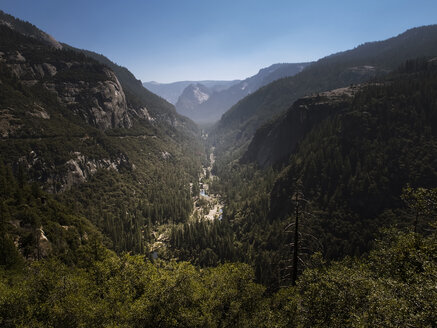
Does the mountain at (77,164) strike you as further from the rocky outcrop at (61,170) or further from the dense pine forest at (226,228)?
the dense pine forest at (226,228)

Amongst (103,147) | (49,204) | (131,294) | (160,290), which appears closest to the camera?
(160,290)

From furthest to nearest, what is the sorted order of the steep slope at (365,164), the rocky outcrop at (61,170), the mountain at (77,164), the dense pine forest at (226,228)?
the rocky outcrop at (61,170), the mountain at (77,164), the steep slope at (365,164), the dense pine forest at (226,228)

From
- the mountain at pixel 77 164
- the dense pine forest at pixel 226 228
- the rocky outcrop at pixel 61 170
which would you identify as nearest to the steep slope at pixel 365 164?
the dense pine forest at pixel 226 228

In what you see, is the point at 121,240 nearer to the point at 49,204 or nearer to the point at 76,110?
the point at 49,204

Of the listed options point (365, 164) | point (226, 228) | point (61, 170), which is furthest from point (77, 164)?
point (365, 164)

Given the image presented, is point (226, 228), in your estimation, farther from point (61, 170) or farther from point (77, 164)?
point (61, 170)

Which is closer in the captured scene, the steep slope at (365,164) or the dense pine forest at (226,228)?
the dense pine forest at (226,228)

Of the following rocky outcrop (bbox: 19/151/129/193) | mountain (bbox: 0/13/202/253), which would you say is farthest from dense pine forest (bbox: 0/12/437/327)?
mountain (bbox: 0/13/202/253)

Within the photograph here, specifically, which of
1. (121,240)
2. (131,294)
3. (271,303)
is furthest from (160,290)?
(121,240)

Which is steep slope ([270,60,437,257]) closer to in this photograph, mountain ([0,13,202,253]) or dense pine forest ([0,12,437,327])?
dense pine forest ([0,12,437,327])
